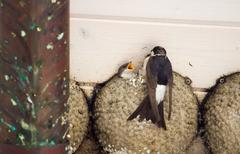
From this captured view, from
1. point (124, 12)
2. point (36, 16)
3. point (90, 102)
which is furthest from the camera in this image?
point (90, 102)

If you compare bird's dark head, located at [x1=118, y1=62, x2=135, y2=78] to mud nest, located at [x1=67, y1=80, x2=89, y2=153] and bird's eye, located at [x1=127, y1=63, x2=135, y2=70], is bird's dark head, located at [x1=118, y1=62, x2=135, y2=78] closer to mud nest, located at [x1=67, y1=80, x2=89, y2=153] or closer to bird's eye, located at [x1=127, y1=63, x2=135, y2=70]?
bird's eye, located at [x1=127, y1=63, x2=135, y2=70]

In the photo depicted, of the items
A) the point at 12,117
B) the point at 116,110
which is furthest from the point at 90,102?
the point at 12,117

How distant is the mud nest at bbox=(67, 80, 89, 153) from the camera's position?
1.63 meters

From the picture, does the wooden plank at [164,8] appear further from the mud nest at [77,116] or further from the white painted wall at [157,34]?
the mud nest at [77,116]

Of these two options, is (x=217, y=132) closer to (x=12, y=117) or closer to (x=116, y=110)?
(x=116, y=110)

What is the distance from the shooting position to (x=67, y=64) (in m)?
1.27

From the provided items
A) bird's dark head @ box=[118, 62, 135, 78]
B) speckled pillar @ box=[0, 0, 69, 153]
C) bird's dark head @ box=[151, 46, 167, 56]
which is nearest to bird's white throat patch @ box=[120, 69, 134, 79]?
bird's dark head @ box=[118, 62, 135, 78]

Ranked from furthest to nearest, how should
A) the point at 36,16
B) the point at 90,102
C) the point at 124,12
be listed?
the point at 90,102, the point at 124,12, the point at 36,16

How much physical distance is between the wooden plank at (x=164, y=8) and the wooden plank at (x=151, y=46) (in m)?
0.03

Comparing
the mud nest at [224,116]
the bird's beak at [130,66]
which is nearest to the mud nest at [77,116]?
the bird's beak at [130,66]

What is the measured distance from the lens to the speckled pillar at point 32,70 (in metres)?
1.18

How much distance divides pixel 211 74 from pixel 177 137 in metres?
0.20

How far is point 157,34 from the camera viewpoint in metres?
1.59

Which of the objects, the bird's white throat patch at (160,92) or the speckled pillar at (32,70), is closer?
the speckled pillar at (32,70)
